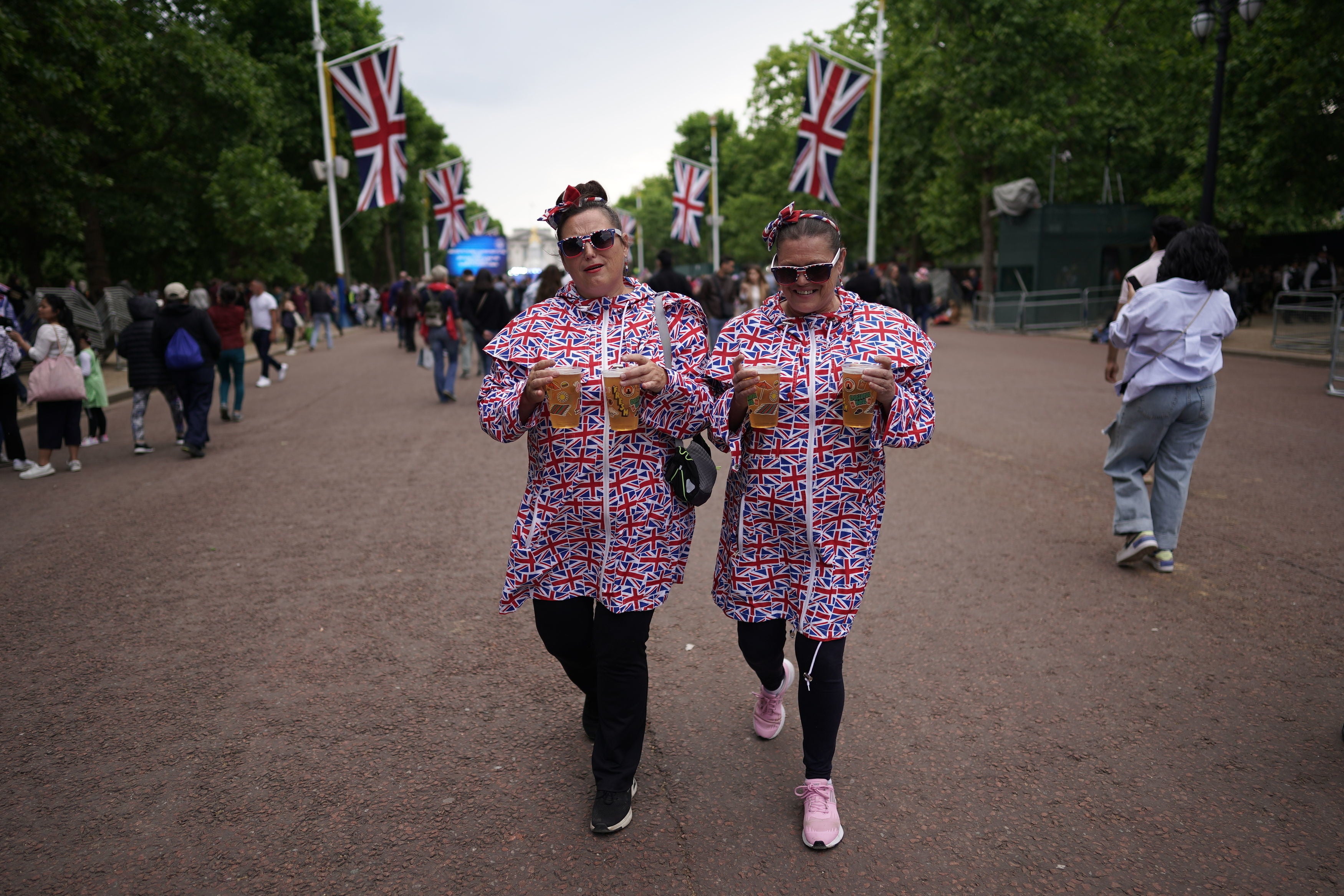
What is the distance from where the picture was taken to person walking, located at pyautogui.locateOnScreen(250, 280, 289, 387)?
606 inches

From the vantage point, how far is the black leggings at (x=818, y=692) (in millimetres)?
2752

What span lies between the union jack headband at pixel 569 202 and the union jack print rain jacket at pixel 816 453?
588 mm

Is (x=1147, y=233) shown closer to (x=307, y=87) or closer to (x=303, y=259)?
(x=307, y=87)

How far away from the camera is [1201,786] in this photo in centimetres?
297

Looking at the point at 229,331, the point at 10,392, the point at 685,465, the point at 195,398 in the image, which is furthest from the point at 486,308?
the point at 685,465

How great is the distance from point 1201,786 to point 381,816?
266 cm

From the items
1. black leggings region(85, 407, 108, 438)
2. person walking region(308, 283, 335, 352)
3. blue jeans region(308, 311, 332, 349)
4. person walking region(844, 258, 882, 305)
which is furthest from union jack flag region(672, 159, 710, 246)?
black leggings region(85, 407, 108, 438)

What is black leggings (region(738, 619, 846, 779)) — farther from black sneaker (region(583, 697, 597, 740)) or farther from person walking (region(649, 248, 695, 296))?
person walking (region(649, 248, 695, 296))

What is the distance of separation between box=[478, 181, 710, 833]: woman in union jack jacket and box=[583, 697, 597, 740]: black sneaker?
419 mm

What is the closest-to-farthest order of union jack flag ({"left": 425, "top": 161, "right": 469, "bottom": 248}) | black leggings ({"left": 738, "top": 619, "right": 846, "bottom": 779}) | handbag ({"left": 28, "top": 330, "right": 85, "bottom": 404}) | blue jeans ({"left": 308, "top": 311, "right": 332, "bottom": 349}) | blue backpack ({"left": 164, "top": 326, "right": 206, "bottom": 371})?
black leggings ({"left": 738, "top": 619, "right": 846, "bottom": 779}) < handbag ({"left": 28, "top": 330, "right": 85, "bottom": 404}) < blue backpack ({"left": 164, "top": 326, "right": 206, "bottom": 371}) < blue jeans ({"left": 308, "top": 311, "right": 332, "bottom": 349}) < union jack flag ({"left": 425, "top": 161, "right": 469, "bottom": 248})

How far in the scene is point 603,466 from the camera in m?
2.72

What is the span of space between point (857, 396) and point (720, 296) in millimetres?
11577

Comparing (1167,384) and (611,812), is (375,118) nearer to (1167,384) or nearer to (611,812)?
(1167,384)

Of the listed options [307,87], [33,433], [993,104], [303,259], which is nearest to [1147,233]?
[993,104]
